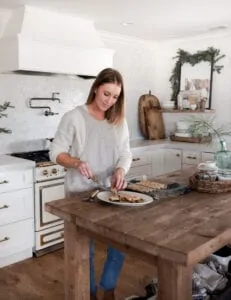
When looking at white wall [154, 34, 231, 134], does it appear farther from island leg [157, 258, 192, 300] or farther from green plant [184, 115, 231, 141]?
island leg [157, 258, 192, 300]

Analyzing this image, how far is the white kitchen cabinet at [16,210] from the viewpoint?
289 cm

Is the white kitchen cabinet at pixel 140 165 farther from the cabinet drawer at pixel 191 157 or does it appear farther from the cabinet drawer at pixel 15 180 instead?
the cabinet drawer at pixel 15 180

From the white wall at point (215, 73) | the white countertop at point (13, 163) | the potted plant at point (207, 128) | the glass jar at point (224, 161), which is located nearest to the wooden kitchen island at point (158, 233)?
the glass jar at point (224, 161)

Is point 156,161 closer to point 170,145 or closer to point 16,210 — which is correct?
point 170,145

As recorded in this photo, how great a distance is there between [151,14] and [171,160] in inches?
71.6

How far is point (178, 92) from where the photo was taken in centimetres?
477

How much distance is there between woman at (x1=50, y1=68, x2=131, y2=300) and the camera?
1.93 meters

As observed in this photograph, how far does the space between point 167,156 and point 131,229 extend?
3153 millimetres

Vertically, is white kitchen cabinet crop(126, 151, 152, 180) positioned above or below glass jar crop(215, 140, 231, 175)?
below

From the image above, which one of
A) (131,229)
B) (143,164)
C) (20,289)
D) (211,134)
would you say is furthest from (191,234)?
(211,134)

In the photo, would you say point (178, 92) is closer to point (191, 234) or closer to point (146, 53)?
point (146, 53)

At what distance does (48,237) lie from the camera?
10.5ft

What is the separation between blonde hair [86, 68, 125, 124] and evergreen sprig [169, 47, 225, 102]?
8.99 ft

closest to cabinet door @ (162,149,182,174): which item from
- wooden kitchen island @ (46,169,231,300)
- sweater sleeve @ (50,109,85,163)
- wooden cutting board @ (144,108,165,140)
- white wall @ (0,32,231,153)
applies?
wooden cutting board @ (144,108,165,140)
